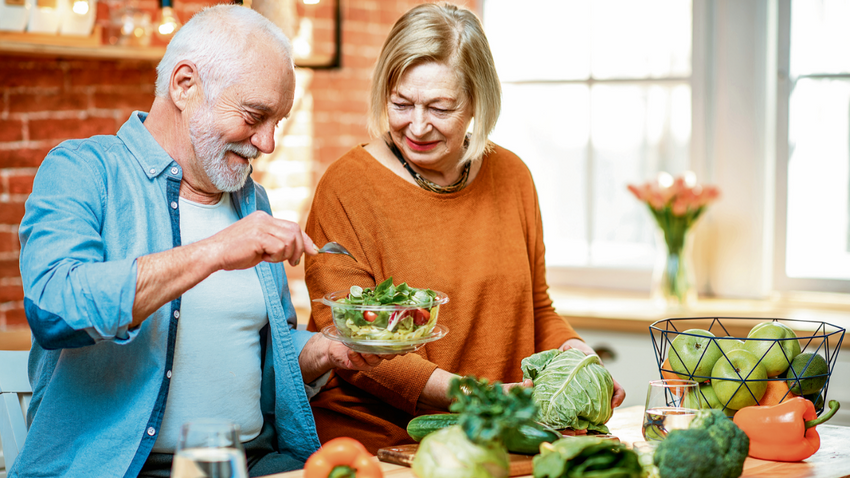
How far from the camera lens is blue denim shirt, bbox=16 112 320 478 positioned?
51.8 inches

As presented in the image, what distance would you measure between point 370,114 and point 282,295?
50 cm

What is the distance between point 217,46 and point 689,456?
1106mm

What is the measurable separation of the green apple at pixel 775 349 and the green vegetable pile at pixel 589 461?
0.44 meters

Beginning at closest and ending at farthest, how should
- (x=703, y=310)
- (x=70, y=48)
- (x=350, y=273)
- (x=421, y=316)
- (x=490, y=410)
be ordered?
(x=490, y=410) → (x=421, y=316) → (x=350, y=273) → (x=70, y=48) → (x=703, y=310)

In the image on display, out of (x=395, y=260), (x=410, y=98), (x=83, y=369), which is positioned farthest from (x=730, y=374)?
(x=83, y=369)

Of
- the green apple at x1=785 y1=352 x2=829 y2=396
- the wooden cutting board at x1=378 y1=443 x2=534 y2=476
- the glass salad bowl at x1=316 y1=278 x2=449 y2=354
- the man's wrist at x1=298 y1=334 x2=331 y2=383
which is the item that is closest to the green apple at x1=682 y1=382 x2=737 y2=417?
the green apple at x1=785 y1=352 x2=829 y2=396

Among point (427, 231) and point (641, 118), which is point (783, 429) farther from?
point (641, 118)

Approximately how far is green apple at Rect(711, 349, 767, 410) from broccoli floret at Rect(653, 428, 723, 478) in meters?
0.30

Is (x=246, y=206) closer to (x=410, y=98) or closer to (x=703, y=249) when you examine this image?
(x=410, y=98)

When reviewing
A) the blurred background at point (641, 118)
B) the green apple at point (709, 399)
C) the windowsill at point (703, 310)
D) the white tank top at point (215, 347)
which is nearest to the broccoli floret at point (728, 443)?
the green apple at point (709, 399)

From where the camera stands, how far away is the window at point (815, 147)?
10.3ft

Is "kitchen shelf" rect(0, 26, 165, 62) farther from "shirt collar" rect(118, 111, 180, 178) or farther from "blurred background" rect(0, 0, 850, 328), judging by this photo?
"shirt collar" rect(118, 111, 180, 178)

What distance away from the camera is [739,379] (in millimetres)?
1454

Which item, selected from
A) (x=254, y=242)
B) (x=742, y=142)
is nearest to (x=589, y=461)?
(x=254, y=242)
